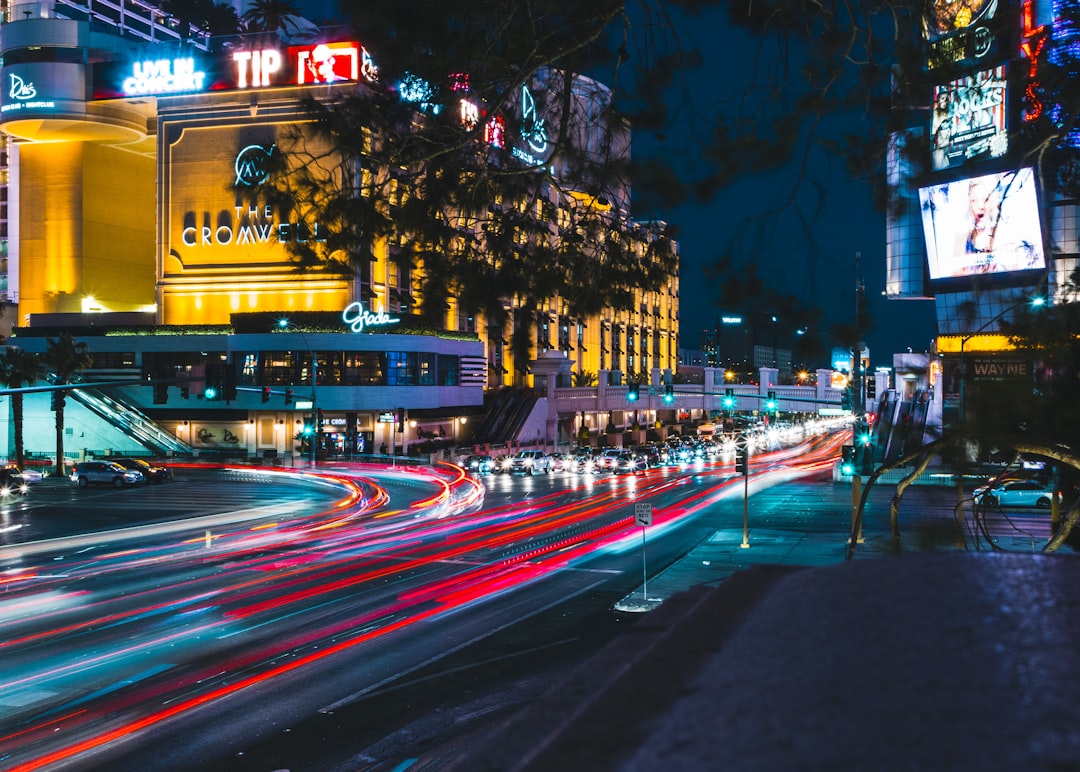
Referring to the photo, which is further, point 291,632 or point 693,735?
point 291,632

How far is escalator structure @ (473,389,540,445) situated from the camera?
81.6 m

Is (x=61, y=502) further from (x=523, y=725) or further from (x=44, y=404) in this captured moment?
(x=523, y=725)

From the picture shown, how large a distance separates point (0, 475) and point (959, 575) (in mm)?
53637

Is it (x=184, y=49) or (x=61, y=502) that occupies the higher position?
(x=184, y=49)

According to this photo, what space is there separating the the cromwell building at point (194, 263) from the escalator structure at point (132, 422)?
2.54 meters

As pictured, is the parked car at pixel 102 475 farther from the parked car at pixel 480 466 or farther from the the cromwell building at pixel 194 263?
the parked car at pixel 480 466

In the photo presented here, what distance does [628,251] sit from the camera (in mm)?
13977

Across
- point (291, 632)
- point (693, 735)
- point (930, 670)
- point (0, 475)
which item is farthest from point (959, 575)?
point (0, 475)

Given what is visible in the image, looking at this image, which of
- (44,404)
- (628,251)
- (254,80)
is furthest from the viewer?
(254,80)

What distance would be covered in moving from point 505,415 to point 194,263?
29.9 m

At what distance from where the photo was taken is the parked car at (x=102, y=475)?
51.9 meters

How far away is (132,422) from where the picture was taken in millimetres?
71188

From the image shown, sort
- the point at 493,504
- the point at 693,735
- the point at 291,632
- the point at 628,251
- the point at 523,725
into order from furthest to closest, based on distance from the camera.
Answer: the point at 493,504
the point at 291,632
the point at 628,251
the point at 523,725
the point at 693,735

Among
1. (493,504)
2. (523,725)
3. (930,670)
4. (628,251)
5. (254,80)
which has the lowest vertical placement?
(493,504)
